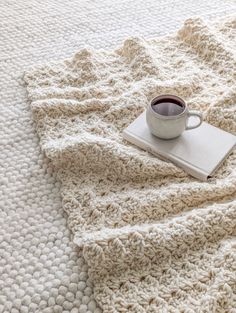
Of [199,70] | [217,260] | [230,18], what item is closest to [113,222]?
[217,260]

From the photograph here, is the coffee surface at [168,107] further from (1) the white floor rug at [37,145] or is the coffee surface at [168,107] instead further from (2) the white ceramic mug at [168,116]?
(1) the white floor rug at [37,145]

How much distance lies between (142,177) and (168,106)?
14cm

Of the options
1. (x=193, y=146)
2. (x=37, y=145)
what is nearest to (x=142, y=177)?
(x=193, y=146)

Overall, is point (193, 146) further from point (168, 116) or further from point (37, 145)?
point (37, 145)

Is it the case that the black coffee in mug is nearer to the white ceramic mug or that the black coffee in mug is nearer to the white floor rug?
the white ceramic mug

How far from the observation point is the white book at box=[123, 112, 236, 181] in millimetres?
866

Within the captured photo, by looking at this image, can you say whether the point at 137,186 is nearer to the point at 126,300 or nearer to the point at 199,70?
the point at 126,300

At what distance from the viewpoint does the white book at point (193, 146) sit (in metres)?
0.87

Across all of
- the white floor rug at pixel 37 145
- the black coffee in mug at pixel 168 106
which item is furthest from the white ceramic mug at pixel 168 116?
the white floor rug at pixel 37 145

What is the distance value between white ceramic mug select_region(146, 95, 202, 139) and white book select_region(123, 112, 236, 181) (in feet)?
0.05

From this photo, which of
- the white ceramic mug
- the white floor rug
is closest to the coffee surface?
the white ceramic mug

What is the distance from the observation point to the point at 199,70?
1.10 metres

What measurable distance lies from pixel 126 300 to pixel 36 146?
0.38 meters

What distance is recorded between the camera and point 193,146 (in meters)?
0.89
